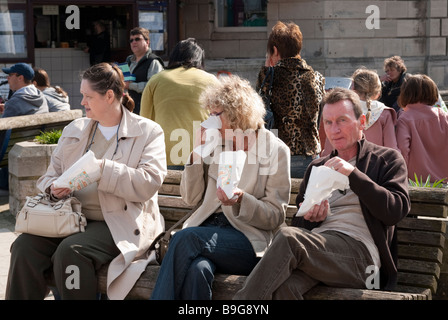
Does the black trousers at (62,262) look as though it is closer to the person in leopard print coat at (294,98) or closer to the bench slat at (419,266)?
the bench slat at (419,266)

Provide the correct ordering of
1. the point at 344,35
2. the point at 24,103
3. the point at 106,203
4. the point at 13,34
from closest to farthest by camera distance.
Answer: the point at 106,203, the point at 24,103, the point at 13,34, the point at 344,35

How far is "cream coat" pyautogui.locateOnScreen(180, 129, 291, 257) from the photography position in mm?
4328

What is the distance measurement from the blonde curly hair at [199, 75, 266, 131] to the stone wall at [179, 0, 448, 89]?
12.6 meters

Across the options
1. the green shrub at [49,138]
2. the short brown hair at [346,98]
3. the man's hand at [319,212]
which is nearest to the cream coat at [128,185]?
the man's hand at [319,212]

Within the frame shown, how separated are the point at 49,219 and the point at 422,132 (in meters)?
3.62

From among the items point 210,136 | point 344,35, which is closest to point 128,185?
point 210,136

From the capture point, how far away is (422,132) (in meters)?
6.92

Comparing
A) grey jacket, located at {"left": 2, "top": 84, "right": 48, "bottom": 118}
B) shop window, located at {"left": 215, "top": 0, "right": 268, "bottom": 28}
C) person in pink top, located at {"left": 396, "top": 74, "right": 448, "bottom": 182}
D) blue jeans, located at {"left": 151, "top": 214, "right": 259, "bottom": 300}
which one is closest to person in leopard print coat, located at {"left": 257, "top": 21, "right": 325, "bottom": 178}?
person in pink top, located at {"left": 396, "top": 74, "right": 448, "bottom": 182}

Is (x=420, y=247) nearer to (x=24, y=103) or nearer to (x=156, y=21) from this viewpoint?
(x=24, y=103)

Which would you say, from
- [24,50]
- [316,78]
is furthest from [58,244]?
[24,50]

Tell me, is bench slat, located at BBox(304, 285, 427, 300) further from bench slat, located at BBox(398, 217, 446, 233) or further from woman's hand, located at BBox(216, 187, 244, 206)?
woman's hand, located at BBox(216, 187, 244, 206)

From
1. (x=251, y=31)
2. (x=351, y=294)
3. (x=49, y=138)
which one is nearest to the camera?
(x=351, y=294)

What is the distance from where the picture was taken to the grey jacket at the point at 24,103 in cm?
949

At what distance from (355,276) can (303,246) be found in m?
0.33
